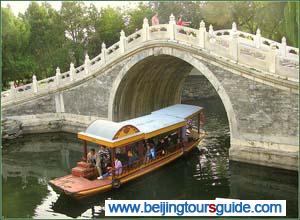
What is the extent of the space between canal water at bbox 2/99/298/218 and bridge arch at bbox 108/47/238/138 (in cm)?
336

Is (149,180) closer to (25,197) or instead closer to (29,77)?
(25,197)

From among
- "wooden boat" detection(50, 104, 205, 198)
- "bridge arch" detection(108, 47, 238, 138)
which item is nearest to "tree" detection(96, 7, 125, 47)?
"bridge arch" detection(108, 47, 238, 138)

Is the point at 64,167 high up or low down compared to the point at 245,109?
down

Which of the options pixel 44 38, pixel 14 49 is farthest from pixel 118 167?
pixel 44 38

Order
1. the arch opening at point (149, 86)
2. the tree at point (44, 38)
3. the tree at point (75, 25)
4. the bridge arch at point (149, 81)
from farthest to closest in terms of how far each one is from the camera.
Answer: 1. the tree at point (75, 25)
2. the tree at point (44, 38)
3. the arch opening at point (149, 86)
4. the bridge arch at point (149, 81)

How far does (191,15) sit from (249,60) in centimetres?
2367

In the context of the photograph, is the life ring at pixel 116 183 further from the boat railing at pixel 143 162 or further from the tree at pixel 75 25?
the tree at pixel 75 25

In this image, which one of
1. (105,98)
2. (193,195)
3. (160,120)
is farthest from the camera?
(105,98)

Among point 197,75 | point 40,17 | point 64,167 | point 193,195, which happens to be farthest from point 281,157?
point 40,17

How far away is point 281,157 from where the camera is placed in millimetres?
15438

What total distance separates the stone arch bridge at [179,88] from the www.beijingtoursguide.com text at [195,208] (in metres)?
3.88

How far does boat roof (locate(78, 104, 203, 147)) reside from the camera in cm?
1467

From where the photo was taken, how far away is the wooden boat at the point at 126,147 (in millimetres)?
14062

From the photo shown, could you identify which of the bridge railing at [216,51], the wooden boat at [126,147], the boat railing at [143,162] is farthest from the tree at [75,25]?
the boat railing at [143,162]
